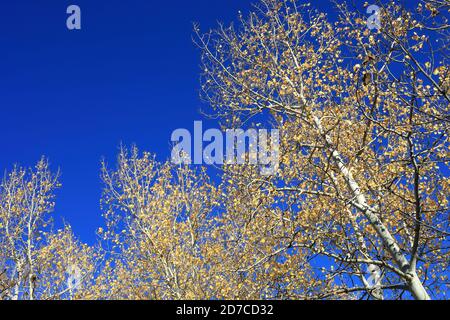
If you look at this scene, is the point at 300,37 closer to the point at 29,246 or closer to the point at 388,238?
the point at 388,238

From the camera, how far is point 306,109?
359 inches

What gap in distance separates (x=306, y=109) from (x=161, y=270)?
309 inches

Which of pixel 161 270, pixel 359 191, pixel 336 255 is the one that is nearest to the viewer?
pixel 336 255

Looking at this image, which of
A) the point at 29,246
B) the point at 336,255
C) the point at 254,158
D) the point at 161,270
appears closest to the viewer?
the point at 336,255

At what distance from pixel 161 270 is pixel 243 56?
755 centimetres

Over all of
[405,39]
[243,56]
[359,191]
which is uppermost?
[243,56]
